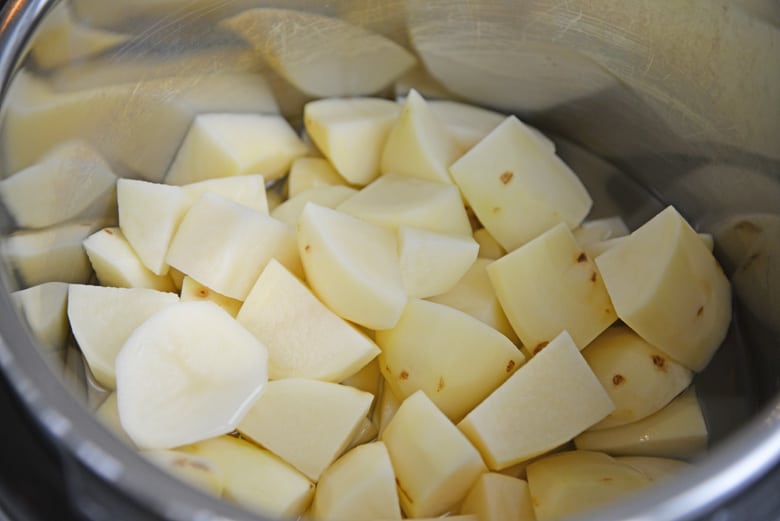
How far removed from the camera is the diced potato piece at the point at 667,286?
1.11 metres

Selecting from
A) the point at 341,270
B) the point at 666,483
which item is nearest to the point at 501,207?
the point at 341,270

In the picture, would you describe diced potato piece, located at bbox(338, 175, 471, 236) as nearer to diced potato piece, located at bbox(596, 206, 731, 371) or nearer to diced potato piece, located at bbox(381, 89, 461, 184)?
diced potato piece, located at bbox(381, 89, 461, 184)

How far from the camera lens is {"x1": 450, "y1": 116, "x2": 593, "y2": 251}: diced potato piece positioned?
1.25 meters

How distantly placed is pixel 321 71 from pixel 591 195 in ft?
1.57

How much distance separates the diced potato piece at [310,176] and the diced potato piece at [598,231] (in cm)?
36

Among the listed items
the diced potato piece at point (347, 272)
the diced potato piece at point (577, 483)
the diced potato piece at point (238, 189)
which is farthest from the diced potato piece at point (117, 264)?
the diced potato piece at point (577, 483)

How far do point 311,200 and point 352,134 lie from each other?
0.12 meters

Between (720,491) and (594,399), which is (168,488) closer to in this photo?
(720,491)

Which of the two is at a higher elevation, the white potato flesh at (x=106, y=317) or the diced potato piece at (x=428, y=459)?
the white potato flesh at (x=106, y=317)

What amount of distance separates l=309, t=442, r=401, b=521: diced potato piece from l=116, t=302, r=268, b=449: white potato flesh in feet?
0.44

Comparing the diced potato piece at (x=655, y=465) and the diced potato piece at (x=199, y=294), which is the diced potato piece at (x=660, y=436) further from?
the diced potato piece at (x=199, y=294)

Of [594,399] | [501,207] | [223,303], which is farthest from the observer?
[501,207]

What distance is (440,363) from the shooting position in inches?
43.0

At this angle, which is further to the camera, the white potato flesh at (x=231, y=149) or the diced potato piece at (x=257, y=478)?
the white potato flesh at (x=231, y=149)
